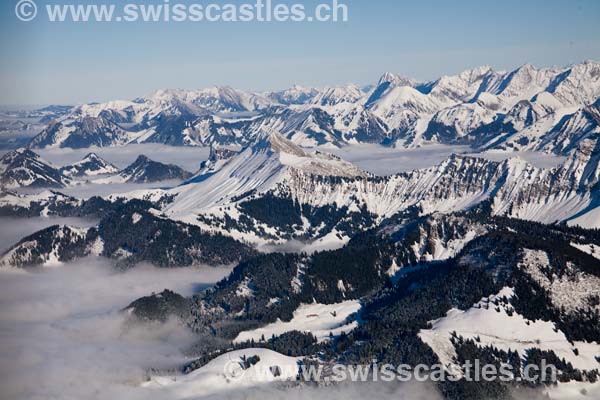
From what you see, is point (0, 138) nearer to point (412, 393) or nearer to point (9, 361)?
point (9, 361)

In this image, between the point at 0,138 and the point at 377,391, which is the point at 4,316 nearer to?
the point at 0,138

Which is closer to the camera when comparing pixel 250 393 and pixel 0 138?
pixel 0 138

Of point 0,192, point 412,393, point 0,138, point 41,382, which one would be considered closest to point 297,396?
point 412,393

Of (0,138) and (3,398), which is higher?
(0,138)

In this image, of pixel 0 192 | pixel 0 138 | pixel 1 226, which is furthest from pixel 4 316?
pixel 0 138

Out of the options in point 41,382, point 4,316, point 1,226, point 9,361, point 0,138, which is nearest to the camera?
point 4,316

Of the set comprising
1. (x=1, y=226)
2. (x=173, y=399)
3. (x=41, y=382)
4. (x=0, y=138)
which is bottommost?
(x=173, y=399)

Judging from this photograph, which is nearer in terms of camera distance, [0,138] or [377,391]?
[0,138]

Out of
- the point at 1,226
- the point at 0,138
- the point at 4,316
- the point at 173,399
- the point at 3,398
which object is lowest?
the point at 173,399

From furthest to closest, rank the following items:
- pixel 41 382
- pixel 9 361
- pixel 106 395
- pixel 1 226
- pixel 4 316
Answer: pixel 106 395, pixel 41 382, pixel 9 361, pixel 1 226, pixel 4 316
